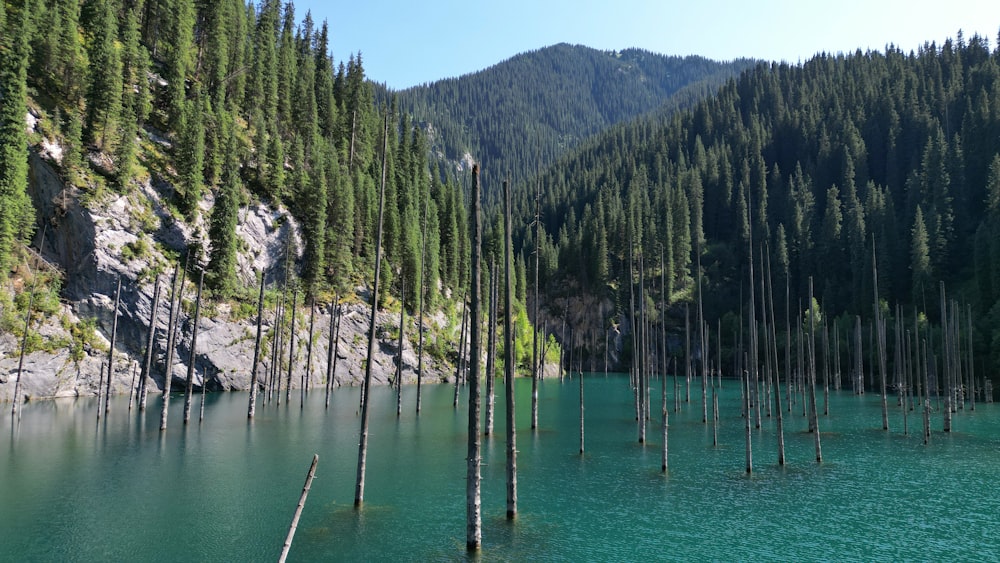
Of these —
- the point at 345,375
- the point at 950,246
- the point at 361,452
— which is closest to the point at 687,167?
the point at 950,246

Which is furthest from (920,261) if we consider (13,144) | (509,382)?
(13,144)

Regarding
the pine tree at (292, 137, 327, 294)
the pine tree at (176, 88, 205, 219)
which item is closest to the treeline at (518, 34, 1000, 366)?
the pine tree at (292, 137, 327, 294)

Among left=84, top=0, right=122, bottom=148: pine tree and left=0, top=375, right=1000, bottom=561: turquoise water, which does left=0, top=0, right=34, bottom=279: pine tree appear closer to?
left=84, top=0, right=122, bottom=148: pine tree

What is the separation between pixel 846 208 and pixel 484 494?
156 metres

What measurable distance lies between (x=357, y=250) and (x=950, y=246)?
110 meters

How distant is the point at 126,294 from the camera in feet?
205

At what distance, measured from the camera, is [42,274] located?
5869 centimetres

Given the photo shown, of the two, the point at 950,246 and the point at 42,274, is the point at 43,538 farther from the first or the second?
the point at 950,246

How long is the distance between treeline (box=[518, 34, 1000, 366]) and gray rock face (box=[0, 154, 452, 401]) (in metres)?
61.5

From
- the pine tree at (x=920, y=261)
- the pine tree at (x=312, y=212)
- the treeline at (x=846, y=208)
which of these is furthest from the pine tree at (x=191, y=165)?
the pine tree at (x=920, y=261)

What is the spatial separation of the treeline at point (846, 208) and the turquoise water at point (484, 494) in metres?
57.4

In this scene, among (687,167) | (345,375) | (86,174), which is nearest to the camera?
(86,174)

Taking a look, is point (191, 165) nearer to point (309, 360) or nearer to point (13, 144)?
point (13, 144)

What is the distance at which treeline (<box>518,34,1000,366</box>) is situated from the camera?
11094 centimetres
